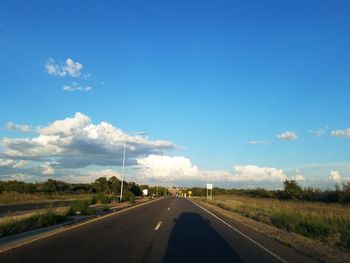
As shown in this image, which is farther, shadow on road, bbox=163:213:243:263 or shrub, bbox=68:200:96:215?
shrub, bbox=68:200:96:215

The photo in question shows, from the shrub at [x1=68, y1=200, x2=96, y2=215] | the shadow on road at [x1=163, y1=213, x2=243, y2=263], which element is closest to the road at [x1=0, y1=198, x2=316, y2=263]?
the shadow on road at [x1=163, y1=213, x2=243, y2=263]

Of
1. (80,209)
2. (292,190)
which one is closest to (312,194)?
(292,190)

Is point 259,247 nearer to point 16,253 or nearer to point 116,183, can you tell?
point 16,253

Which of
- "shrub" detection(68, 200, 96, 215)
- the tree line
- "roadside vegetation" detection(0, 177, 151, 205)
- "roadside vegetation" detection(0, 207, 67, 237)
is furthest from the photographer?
"roadside vegetation" detection(0, 177, 151, 205)

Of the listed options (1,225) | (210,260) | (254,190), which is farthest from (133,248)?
(254,190)

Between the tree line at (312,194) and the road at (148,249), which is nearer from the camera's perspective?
the road at (148,249)

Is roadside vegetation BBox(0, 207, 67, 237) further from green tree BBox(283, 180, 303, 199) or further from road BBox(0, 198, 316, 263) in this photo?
green tree BBox(283, 180, 303, 199)

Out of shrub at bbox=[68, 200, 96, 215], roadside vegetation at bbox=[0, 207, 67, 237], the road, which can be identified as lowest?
the road

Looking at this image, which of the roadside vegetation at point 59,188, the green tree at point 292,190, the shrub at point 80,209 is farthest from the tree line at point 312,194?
the shrub at point 80,209

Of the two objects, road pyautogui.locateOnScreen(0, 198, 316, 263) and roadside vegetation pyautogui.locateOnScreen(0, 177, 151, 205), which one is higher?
roadside vegetation pyautogui.locateOnScreen(0, 177, 151, 205)

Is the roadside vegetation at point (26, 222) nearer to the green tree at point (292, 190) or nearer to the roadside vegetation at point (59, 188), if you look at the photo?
the roadside vegetation at point (59, 188)

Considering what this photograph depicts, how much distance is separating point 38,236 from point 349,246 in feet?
36.8

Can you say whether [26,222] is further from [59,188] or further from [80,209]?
[59,188]

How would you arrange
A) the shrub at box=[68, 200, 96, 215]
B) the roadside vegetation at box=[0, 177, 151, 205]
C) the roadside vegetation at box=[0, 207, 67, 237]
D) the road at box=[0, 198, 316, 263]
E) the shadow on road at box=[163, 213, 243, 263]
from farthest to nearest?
the roadside vegetation at box=[0, 177, 151, 205]
the shrub at box=[68, 200, 96, 215]
the roadside vegetation at box=[0, 207, 67, 237]
the shadow on road at box=[163, 213, 243, 263]
the road at box=[0, 198, 316, 263]
